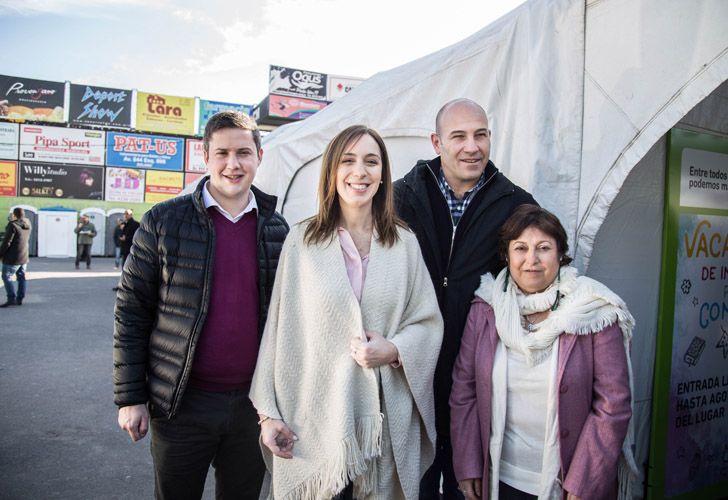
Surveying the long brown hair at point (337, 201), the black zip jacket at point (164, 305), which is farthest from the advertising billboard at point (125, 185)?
the long brown hair at point (337, 201)

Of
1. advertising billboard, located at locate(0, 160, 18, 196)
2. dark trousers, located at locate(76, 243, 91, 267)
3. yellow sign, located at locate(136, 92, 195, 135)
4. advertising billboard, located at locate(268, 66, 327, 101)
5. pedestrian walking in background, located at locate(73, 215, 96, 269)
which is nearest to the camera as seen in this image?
pedestrian walking in background, located at locate(73, 215, 96, 269)

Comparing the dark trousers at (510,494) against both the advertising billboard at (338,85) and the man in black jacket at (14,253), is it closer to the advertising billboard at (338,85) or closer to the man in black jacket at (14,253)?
the man in black jacket at (14,253)

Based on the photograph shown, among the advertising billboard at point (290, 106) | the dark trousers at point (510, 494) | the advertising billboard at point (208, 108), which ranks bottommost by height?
the dark trousers at point (510, 494)

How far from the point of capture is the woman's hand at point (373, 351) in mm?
1679

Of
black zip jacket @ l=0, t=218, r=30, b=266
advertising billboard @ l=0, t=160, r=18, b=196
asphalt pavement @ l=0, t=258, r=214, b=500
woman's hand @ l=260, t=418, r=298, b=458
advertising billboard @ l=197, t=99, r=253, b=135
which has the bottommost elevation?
asphalt pavement @ l=0, t=258, r=214, b=500

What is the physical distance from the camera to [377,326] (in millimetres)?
1775

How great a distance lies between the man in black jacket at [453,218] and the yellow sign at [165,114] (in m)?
27.5

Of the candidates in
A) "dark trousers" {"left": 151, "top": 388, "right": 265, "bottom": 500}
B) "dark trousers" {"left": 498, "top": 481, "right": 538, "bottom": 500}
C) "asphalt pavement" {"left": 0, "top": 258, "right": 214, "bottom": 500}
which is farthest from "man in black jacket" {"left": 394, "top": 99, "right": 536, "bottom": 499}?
"asphalt pavement" {"left": 0, "top": 258, "right": 214, "bottom": 500}

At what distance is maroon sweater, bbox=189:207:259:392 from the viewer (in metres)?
2.00

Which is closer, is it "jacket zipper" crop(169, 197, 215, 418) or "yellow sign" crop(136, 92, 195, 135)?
"jacket zipper" crop(169, 197, 215, 418)

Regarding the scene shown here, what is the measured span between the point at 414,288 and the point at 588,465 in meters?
0.87

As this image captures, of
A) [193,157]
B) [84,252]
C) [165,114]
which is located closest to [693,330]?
[84,252]

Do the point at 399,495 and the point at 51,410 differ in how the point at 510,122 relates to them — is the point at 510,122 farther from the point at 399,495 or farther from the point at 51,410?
the point at 51,410

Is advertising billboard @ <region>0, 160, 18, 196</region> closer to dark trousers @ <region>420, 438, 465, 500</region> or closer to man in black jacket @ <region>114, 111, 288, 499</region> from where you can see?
man in black jacket @ <region>114, 111, 288, 499</region>
